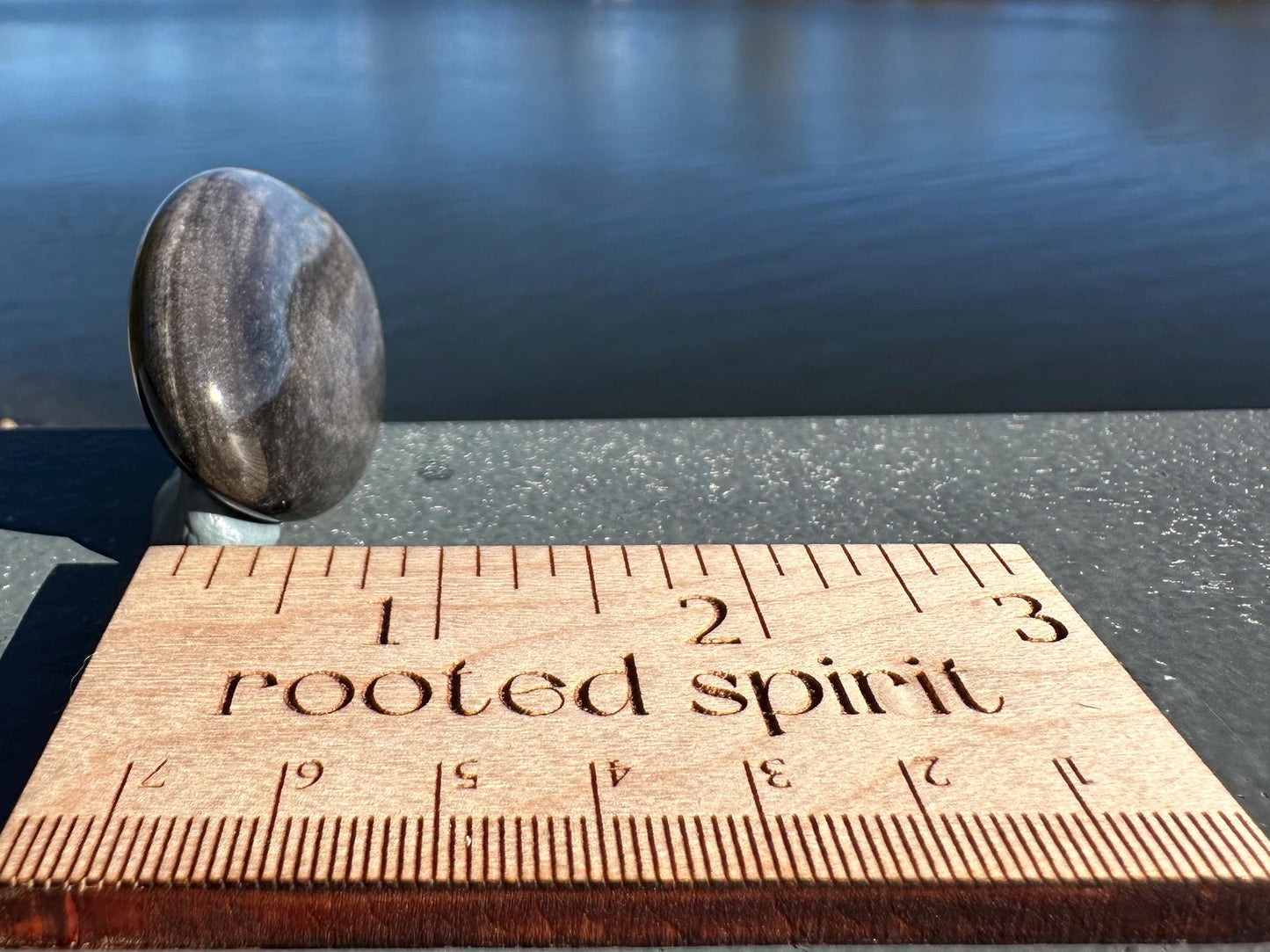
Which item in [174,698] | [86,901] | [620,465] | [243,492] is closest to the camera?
[86,901]

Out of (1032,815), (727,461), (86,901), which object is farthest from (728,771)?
(727,461)

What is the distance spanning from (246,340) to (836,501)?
0.99 meters

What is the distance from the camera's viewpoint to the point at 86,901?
1021 millimetres

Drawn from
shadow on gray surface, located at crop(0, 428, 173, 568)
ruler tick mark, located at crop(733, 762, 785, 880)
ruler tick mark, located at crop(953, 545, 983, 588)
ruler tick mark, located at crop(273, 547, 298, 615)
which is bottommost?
shadow on gray surface, located at crop(0, 428, 173, 568)

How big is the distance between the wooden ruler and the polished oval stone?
253 millimetres

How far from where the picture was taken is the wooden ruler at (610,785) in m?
1.04

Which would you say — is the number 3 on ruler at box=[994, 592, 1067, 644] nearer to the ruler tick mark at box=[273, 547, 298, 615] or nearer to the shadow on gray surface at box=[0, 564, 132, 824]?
the ruler tick mark at box=[273, 547, 298, 615]

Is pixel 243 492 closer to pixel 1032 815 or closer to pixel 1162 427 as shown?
pixel 1032 815

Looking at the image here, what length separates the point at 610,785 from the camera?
1.13 meters

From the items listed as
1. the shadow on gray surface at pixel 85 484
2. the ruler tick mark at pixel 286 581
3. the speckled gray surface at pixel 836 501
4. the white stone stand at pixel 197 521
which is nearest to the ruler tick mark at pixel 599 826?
the ruler tick mark at pixel 286 581

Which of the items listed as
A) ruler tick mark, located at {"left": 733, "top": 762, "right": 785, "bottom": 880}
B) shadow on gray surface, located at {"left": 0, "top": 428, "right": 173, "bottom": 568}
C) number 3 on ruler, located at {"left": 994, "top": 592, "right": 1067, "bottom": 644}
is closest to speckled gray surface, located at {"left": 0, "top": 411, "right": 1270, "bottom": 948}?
shadow on gray surface, located at {"left": 0, "top": 428, "right": 173, "bottom": 568}

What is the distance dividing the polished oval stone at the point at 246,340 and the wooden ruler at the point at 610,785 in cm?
25

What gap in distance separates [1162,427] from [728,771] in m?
1.45

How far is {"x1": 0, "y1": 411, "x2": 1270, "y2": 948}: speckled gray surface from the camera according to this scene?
1.62m
